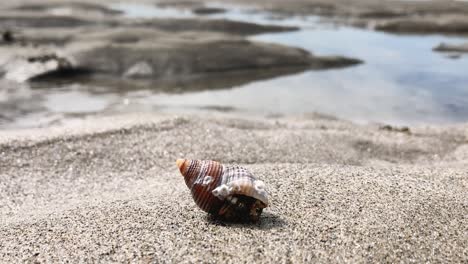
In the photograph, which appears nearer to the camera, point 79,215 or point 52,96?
point 79,215

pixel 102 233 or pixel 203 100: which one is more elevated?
pixel 102 233

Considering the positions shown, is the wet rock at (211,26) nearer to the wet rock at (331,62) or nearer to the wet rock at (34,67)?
the wet rock at (331,62)

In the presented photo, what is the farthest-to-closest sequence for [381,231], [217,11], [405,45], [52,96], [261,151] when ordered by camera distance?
[217,11]
[405,45]
[52,96]
[261,151]
[381,231]

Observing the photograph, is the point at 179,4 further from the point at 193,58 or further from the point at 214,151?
the point at 214,151

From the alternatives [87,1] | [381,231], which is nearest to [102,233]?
[381,231]

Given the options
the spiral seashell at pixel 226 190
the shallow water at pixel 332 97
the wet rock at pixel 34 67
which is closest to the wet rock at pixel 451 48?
the shallow water at pixel 332 97

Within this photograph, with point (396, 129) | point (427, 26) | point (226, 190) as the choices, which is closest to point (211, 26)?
point (427, 26)

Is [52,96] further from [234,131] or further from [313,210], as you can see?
[313,210]
